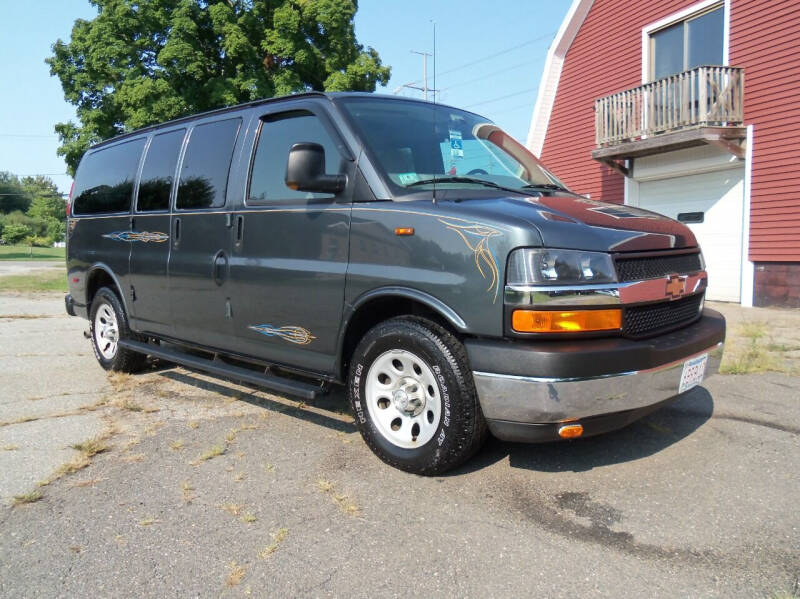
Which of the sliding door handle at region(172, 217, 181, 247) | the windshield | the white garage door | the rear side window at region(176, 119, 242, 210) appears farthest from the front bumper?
the white garage door

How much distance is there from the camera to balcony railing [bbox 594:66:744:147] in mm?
11289

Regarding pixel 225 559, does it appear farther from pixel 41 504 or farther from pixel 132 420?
pixel 132 420

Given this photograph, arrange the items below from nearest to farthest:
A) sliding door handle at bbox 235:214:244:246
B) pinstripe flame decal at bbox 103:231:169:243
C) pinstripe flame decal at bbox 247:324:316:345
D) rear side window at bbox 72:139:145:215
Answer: pinstripe flame decal at bbox 247:324:316:345 < sliding door handle at bbox 235:214:244:246 < pinstripe flame decal at bbox 103:231:169:243 < rear side window at bbox 72:139:145:215

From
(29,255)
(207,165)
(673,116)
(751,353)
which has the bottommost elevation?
(751,353)

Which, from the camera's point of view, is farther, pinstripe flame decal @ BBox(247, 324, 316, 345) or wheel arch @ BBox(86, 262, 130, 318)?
wheel arch @ BBox(86, 262, 130, 318)

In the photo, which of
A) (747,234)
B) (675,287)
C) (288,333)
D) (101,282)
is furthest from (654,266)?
(747,234)

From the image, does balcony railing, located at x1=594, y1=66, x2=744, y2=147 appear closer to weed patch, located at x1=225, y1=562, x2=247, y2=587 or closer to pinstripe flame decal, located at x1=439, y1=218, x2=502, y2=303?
pinstripe flame decal, located at x1=439, y1=218, x2=502, y2=303

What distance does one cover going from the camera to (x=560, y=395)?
273cm

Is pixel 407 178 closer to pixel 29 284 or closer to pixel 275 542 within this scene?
pixel 275 542

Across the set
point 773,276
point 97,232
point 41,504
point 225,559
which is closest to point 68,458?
point 41,504

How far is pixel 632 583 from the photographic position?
2279 millimetres

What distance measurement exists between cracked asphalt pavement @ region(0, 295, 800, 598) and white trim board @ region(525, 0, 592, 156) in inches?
514

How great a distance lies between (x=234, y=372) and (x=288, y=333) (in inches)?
23.3

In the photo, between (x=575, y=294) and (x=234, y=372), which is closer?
(x=575, y=294)
